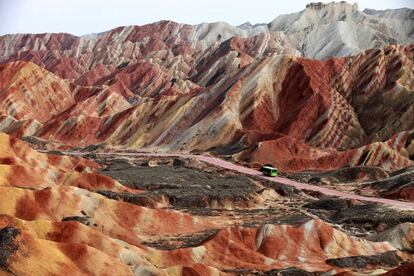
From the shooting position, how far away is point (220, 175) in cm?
9144

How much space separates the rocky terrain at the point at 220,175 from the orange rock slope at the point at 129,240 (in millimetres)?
131

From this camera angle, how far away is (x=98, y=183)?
72.4 metres

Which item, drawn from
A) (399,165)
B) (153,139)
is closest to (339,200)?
(399,165)

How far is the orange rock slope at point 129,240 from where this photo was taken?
113 feet

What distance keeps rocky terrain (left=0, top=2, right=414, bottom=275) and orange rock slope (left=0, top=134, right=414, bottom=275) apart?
0.13 meters

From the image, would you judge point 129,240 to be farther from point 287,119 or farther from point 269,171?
point 287,119

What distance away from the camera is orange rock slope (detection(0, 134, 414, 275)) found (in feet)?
113

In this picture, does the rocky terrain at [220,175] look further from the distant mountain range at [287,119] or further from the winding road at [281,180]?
the winding road at [281,180]

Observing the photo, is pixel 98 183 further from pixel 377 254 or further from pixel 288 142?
pixel 288 142

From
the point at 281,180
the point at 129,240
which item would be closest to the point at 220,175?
the point at 281,180

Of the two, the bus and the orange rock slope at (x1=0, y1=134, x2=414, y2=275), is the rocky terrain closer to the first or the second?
the orange rock slope at (x1=0, y1=134, x2=414, y2=275)

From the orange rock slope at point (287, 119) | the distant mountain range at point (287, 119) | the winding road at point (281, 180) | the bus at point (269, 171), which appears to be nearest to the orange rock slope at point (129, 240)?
the winding road at point (281, 180)

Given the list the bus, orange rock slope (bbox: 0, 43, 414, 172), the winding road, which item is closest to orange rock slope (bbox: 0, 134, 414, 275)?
the winding road

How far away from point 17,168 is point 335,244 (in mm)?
37104
